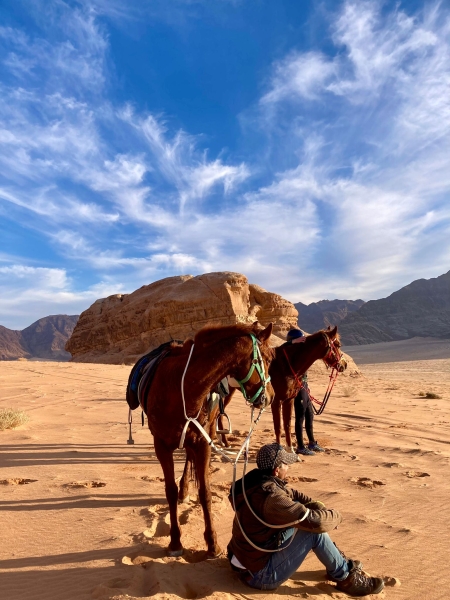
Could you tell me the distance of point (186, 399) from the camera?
3.82 metres

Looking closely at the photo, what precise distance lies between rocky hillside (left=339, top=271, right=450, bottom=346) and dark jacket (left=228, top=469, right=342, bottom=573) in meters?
115

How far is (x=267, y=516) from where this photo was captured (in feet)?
10.3

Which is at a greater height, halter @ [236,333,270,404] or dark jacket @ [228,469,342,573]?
halter @ [236,333,270,404]

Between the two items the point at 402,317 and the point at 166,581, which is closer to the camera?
the point at 166,581

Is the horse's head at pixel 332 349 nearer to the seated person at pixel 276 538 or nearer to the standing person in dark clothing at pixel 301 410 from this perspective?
the standing person in dark clothing at pixel 301 410

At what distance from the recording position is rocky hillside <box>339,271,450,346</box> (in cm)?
11975

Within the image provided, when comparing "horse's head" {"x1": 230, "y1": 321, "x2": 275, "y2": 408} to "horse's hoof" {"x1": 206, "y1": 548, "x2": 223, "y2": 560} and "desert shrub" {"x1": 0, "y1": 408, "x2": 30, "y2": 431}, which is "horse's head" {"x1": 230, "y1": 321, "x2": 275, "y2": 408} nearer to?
"horse's hoof" {"x1": 206, "y1": 548, "x2": 223, "y2": 560}

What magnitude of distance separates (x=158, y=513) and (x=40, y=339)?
541 ft

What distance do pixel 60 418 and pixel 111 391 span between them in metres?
5.81

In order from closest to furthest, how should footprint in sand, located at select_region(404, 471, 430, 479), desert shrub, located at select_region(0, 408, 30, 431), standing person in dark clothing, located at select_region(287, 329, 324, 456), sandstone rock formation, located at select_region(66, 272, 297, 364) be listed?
footprint in sand, located at select_region(404, 471, 430, 479) → standing person in dark clothing, located at select_region(287, 329, 324, 456) → desert shrub, located at select_region(0, 408, 30, 431) → sandstone rock formation, located at select_region(66, 272, 297, 364)

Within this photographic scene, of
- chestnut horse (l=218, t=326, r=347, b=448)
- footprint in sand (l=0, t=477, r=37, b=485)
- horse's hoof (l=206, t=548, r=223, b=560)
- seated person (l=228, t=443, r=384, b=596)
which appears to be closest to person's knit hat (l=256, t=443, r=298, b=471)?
seated person (l=228, t=443, r=384, b=596)

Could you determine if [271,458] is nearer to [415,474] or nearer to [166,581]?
[166,581]

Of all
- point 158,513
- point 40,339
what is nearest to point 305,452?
point 158,513

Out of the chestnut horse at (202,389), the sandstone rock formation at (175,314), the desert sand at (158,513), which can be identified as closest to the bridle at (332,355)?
the desert sand at (158,513)
